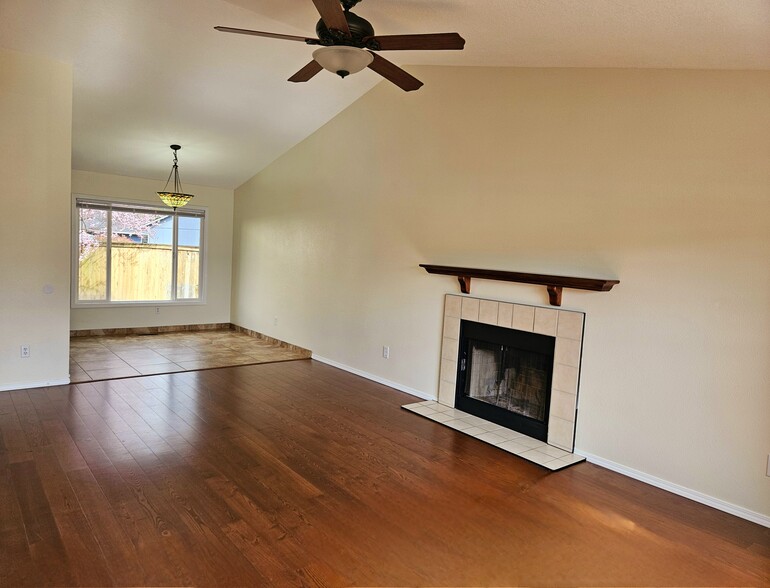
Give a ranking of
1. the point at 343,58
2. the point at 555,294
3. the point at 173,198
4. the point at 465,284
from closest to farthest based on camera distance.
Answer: the point at 343,58 → the point at 555,294 → the point at 465,284 → the point at 173,198

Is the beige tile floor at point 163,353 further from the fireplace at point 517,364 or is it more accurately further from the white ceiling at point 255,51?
the fireplace at point 517,364

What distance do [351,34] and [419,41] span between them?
355mm

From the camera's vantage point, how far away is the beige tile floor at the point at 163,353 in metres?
5.59

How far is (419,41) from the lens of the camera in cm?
265

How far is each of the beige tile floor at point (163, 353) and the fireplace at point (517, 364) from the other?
263 cm

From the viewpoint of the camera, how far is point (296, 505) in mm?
2805

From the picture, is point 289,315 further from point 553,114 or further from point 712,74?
point 712,74

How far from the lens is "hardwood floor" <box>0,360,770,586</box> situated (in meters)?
2.27

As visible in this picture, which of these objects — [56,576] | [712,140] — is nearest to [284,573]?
[56,576]

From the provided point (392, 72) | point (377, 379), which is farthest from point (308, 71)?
point (377, 379)

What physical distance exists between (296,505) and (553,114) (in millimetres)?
3302

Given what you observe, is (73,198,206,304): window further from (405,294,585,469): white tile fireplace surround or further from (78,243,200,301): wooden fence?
(405,294,585,469): white tile fireplace surround

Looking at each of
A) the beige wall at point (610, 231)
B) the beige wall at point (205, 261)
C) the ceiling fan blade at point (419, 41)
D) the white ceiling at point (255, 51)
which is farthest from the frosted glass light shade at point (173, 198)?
the ceiling fan blade at point (419, 41)

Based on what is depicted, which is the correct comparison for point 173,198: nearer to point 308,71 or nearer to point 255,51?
point 255,51
